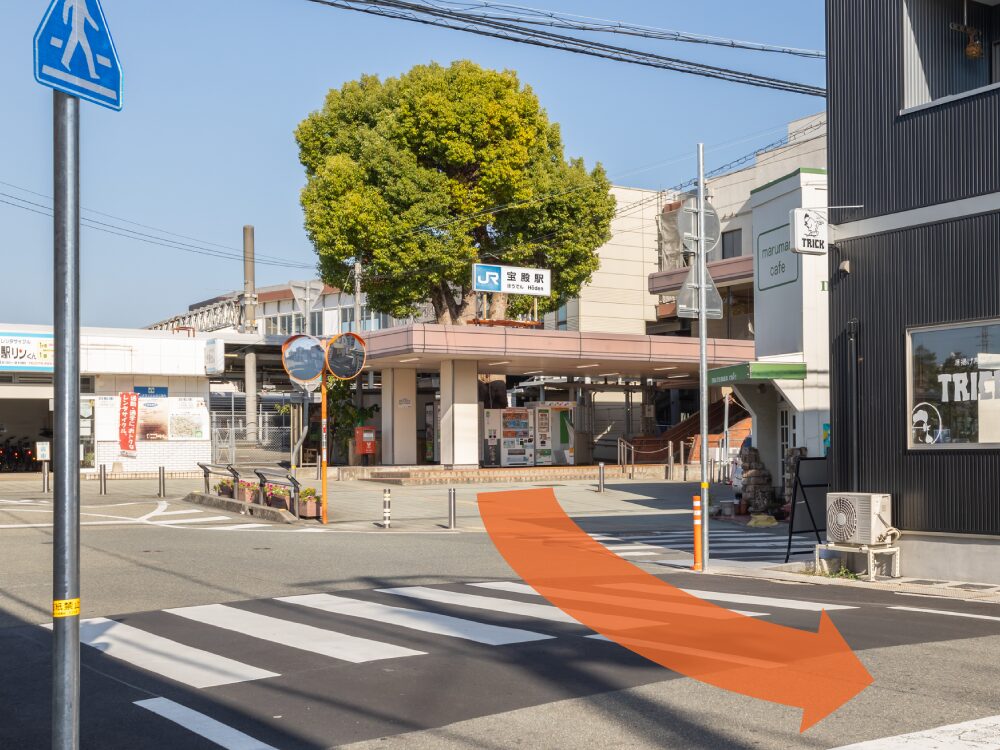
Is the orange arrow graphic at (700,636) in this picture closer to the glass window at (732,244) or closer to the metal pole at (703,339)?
the metal pole at (703,339)

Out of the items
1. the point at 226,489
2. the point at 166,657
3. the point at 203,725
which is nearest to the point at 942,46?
the point at 166,657

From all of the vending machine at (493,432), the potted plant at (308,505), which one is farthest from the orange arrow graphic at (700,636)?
the vending machine at (493,432)

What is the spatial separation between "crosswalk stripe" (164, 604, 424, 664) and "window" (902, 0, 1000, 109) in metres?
9.52

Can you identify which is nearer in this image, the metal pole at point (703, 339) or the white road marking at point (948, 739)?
the white road marking at point (948, 739)

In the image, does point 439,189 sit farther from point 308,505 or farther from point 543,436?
point 308,505

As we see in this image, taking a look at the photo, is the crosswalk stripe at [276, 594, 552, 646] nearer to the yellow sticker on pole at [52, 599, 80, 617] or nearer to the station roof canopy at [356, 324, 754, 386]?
the yellow sticker on pole at [52, 599, 80, 617]

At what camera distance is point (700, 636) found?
887cm

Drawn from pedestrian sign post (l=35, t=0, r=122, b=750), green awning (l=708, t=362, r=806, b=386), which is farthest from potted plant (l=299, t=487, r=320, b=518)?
pedestrian sign post (l=35, t=0, r=122, b=750)

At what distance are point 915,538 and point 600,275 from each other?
41.3 metres

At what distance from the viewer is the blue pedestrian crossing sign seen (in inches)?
139

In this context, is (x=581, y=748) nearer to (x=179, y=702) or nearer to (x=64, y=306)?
(x=179, y=702)

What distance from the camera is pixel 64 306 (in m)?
3.49

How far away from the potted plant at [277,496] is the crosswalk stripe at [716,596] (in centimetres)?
1142

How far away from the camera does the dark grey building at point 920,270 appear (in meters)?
11.9
